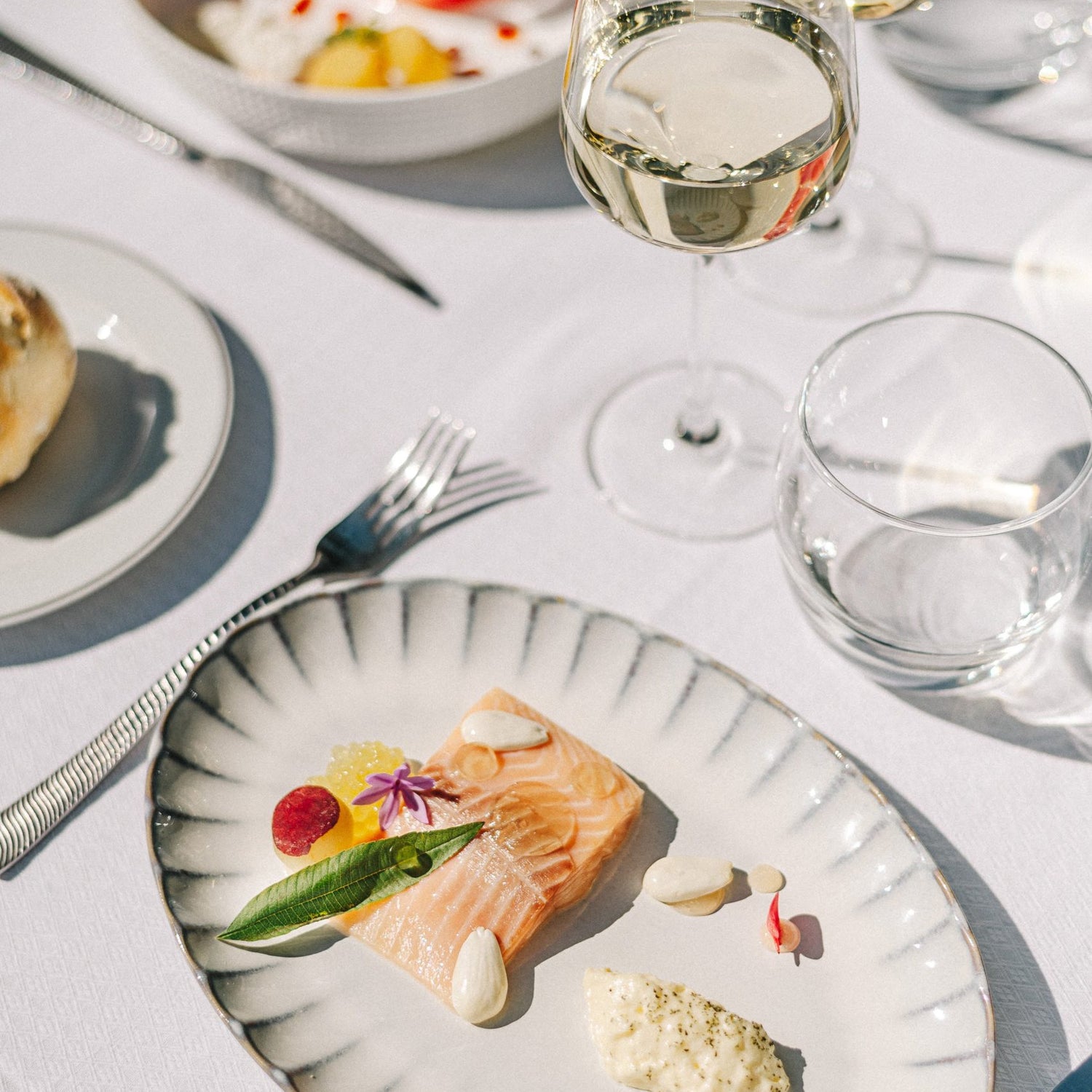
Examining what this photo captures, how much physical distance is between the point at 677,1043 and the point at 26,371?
32.9 inches

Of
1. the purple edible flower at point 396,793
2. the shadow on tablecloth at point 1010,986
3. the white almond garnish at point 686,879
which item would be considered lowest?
the shadow on tablecloth at point 1010,986

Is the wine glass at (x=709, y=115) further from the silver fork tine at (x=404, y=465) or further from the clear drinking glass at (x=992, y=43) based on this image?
the clear drinking glass at (x=992, y=43)

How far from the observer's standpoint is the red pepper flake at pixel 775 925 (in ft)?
2.79

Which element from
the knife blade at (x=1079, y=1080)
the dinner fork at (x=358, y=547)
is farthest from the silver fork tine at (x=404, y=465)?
the knife blade at (x=1079, y=1080)

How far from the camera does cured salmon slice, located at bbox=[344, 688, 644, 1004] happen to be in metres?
0.85

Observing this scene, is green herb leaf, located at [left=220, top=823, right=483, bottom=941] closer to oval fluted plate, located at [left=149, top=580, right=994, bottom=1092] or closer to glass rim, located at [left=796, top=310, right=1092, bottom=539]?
oval fluted plate, located at [left=149, top=580, right=994, bottom=1092]

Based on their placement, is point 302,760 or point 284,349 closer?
point 302,760

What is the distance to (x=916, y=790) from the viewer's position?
0.99 meters

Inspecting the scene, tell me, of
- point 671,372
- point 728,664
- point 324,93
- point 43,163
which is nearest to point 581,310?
point 671,372

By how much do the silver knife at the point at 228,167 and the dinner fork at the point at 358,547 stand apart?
9.8 inches

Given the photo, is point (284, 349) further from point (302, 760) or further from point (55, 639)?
point (302, 760)

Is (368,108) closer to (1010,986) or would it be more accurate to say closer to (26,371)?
(26,371)

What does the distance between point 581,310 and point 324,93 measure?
1.26 feet

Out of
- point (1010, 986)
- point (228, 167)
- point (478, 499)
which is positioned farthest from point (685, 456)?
point (228, 167)
